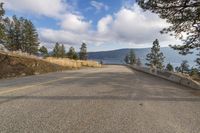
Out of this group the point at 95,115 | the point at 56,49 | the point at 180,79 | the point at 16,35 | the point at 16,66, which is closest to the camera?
the point at 95,115

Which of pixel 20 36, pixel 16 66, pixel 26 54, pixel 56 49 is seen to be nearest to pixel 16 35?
pixel 20 36

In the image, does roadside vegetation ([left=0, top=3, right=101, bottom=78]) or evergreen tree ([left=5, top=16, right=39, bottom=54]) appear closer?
roadside vegetation ([left=0, top=3, right=101, bottom=78])

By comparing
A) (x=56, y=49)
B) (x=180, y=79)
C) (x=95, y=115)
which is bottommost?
(x=180, y=79)

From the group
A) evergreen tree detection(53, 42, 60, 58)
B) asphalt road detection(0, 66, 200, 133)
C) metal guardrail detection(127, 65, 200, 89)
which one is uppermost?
evergreen tree detection(53, 42, 60, 58)

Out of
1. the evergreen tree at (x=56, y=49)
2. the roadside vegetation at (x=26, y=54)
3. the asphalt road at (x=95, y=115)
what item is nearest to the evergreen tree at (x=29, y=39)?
the roadside vegetation at (x=26, y=54)

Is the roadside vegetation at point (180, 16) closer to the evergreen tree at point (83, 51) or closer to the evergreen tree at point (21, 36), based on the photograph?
the evergreen tree at point (21, 36)

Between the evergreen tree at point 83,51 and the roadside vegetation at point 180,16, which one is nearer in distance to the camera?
the roadside vegetation at point 180,16

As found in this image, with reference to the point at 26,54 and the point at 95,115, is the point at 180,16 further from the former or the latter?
the point at 26,54

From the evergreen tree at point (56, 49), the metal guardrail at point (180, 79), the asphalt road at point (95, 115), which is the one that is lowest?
the metal guardrail at point (180, 79)

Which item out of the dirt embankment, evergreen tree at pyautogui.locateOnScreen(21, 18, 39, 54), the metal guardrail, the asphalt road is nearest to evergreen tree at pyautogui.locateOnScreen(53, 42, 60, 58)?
evergreen tree at pyautogui.locateOnScreen(21, 18, 39, 54)

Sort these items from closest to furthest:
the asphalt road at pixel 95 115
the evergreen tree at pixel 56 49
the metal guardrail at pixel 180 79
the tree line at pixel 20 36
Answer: the asphalt road at pixel 95 115
the metal guardrail at pixel 180 79
the tree line at pixel 20 36
the evergreen tree at pixel 56 49

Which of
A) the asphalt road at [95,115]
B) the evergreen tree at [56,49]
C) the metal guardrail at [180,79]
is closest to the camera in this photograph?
the asphalt road at [95,115]

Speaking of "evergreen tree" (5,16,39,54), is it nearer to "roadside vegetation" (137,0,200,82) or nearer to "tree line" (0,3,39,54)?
"tree line" (0,3,39,54)

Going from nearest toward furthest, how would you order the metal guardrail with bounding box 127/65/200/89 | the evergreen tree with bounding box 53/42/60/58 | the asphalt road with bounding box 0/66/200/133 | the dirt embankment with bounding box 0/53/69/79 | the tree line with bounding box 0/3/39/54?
the asphalt road with bounding box 0/66/200/133, the metal guardrail with bounding box 127/65/200/89, the dirt embankment with bounding box 0/53/69/79, the tree line with bounding box 0/3/39/54, the evergreen tree with bounding box 53/42/60/58
